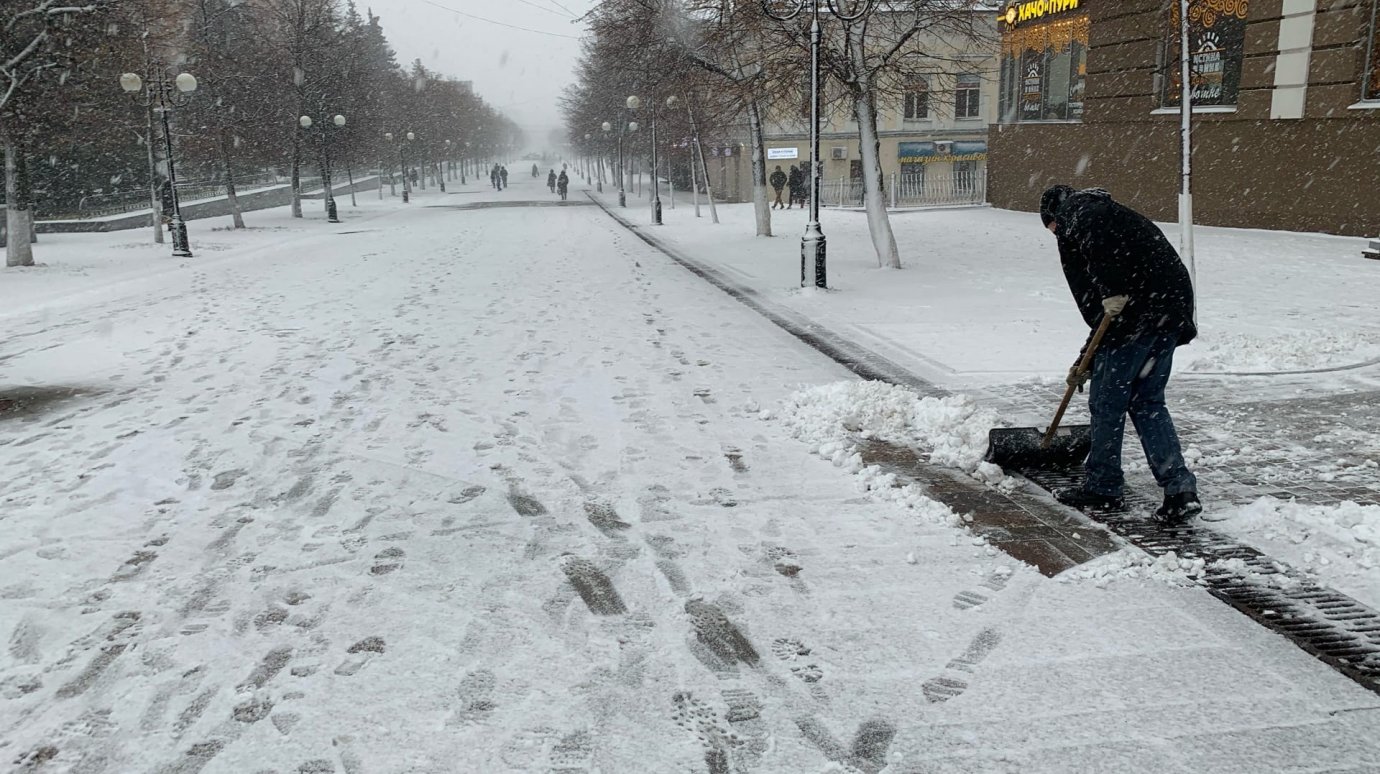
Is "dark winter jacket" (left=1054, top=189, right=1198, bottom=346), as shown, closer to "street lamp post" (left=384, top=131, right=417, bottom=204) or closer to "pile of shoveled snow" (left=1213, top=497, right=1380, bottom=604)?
"pile of shoveled snow" (left=1213, top=497, right=1380, bottom=604)

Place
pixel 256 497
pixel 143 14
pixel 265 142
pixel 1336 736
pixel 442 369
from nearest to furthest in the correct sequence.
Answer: pixel 1336 736
pixel 256 497
pixel 442 369
pixel 143 14
pixel 265 142

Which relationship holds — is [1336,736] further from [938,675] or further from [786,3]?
[786,3]

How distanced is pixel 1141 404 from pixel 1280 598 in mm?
1150

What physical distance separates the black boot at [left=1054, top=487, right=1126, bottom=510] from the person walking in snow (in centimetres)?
10

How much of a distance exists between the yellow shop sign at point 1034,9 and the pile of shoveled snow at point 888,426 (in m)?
21.9

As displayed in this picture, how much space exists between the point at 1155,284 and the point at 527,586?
3272 millimetres

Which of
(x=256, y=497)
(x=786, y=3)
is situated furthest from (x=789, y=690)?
(x=786, y=3)

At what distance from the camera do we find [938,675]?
333cm

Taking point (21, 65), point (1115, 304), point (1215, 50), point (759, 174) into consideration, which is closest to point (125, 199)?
point (21, 65)

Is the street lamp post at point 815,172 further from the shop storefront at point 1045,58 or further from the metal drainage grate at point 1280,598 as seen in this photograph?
the shop storefront at point 1045,58

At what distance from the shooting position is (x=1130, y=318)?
4508mm

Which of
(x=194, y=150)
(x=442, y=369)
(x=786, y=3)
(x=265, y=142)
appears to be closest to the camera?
(x=442, y=369)

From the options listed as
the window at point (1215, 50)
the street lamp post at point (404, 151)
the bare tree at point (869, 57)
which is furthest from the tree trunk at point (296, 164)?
the window at point (1215, 50)

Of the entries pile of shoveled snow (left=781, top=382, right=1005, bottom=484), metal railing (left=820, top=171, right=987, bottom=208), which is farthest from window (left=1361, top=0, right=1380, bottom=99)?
metal railing (left=820, top=171, right=987, bottom=208)
